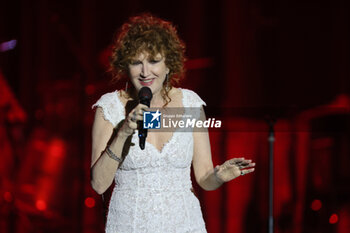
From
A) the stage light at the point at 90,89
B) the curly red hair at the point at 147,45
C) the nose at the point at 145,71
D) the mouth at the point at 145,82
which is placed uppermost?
the stage light at the point at 90,89

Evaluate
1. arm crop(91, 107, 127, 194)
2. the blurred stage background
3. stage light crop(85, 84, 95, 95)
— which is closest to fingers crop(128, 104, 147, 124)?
arm crop(91, 107, 127, 194)

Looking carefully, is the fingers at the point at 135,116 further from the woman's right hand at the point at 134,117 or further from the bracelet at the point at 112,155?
the bracelet at the point at 112,155

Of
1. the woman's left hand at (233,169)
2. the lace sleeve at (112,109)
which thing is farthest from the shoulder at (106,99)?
the woman's left hand at (233,169)

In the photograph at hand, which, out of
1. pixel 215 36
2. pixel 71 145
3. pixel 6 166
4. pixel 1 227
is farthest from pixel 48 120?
pixel 215 36

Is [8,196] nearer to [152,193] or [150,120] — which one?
[152,193]

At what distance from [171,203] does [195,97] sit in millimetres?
476

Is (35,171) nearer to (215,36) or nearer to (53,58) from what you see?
(53,58)

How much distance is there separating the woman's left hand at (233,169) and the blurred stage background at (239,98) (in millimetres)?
1300

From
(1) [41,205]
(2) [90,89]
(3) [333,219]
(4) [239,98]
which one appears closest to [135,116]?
(4) [239,98]

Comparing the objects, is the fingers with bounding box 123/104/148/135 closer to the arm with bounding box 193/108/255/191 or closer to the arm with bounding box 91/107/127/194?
the arm with bounding box 91/107/127/194

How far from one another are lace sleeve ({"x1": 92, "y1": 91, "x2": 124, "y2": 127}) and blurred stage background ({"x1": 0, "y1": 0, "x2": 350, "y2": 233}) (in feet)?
4.14

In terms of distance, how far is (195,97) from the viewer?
79.9 inches

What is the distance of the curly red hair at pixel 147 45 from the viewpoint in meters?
1.81

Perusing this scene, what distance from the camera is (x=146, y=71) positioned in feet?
5.78
